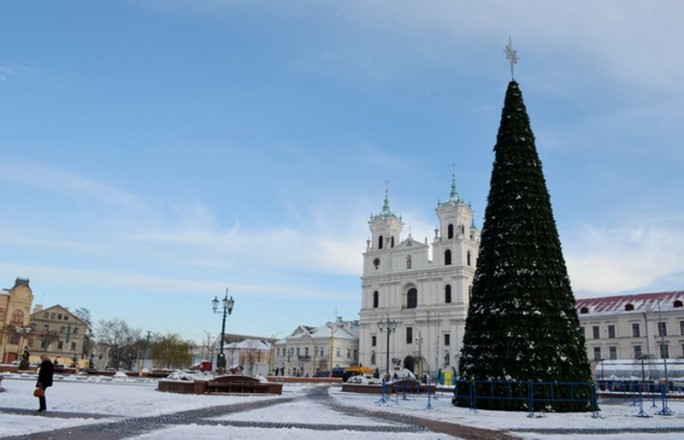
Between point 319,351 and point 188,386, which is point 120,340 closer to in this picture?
point 319,351

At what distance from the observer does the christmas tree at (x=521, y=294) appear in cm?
1992

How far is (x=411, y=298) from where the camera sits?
86188mm

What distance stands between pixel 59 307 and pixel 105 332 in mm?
19132

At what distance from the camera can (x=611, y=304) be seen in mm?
73562

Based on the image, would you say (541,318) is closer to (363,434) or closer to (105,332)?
(363,434)

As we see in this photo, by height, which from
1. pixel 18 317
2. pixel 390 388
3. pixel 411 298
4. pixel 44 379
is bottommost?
pixel 390 388

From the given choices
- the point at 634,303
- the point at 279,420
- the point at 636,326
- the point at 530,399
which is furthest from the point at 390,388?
the point at 634,303

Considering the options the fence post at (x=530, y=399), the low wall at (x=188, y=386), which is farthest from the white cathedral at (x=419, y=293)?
the fence post at (x=530, y=399)

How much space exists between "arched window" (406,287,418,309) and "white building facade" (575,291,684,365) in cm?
2289

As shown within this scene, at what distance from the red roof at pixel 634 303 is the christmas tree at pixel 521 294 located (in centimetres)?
5065

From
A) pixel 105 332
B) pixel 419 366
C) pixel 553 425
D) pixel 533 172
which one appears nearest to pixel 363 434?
pixel 553 425

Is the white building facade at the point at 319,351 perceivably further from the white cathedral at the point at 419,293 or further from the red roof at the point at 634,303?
the red roof at the point at 634,303

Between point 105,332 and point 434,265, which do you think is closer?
point 434,265

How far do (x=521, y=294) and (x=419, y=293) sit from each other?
63.9 metres
